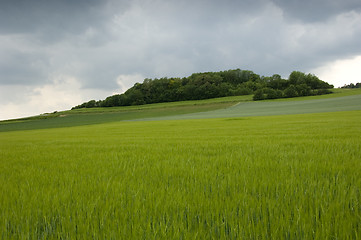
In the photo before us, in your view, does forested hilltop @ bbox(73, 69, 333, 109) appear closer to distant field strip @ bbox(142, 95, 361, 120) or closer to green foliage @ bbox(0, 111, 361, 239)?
distant field strip @ bbox(142, 95, 361, 120)

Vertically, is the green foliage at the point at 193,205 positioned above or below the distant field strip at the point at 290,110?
above

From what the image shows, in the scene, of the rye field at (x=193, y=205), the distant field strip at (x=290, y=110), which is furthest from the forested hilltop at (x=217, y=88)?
the rye field at (x=193, y=205)

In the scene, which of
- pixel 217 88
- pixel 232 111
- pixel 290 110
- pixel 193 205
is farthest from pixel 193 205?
pixel 217 88

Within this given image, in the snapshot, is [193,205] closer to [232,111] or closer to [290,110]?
[290,110]

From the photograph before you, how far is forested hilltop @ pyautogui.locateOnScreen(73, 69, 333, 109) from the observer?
254 feet

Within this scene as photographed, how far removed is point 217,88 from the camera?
99.2 metres

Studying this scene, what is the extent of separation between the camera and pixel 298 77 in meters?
93.3

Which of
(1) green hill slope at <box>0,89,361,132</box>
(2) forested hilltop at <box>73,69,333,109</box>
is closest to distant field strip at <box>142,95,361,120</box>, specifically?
(1) green hill slope at <box>0,89,361,132</box>

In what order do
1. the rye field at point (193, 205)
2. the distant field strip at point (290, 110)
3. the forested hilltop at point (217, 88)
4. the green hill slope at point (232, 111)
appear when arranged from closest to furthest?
the rye field at point (193, 205) < the distant field strip at point (290, 110) < the green hill slope at point (232, 111) < the forested hilltop at point (217, 88)

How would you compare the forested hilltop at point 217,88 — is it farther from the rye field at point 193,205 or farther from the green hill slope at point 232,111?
the rye field at point 193,205

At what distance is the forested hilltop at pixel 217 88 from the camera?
77.4 meters

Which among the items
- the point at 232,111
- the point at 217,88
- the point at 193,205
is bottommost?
the point at 232,111

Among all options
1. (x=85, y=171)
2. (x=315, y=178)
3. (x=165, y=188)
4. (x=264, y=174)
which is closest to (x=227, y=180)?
(x=264, y=174)

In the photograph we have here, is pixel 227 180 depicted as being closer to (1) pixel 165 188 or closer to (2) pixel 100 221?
(1) pixel 165 188
